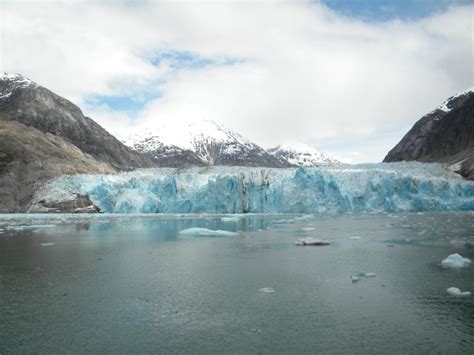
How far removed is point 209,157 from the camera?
5960 inches

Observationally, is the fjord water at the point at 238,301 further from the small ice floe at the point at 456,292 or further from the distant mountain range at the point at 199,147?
the distant mountain range at the point at 199,147

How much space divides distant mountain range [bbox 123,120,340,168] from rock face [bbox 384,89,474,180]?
69.5 meters

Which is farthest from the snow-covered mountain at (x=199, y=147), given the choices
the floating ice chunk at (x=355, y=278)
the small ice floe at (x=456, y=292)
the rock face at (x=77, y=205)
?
the small ice floe at (x=456, y=292)

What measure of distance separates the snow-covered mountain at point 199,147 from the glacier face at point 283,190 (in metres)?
95.6

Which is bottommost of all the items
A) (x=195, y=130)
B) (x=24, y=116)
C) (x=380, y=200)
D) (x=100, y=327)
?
(x=100, y=327)

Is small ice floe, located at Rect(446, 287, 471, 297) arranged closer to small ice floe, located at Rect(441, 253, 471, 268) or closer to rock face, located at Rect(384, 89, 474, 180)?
small ice floe, located at Rect(441, 253, 471, 268)

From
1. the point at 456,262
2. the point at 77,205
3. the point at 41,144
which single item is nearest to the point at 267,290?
the point at 456,262

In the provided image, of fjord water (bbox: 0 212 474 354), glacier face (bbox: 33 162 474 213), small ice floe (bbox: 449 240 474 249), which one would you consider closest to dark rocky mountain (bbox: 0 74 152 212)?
glacier face (bbox: 33 162 474 213)

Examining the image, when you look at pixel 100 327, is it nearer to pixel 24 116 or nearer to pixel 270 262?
pixel 270 262

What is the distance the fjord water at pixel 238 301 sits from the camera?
469 cm

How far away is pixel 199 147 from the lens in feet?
518

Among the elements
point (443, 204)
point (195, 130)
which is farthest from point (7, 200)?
point (195, 130)

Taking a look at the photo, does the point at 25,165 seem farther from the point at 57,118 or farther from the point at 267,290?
the point at 267,290

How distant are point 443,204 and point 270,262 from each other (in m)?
21.5
